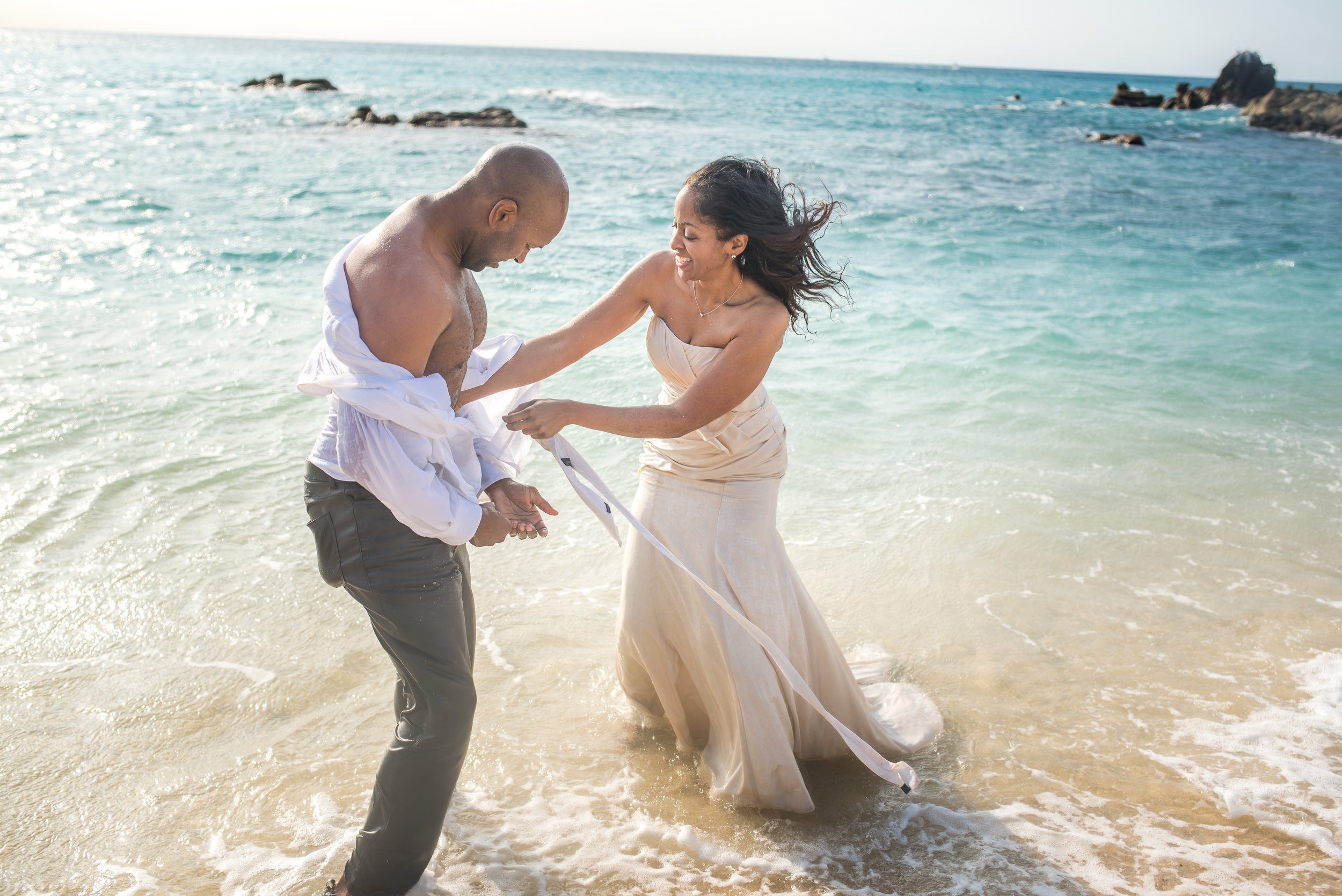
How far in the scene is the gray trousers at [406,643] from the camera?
2576mm

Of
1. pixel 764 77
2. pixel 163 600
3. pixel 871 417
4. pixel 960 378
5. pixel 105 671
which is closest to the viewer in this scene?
pixel 105 671

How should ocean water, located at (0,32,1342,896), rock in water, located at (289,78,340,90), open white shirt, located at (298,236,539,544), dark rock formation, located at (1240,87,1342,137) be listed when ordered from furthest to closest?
1. rock in water, located at (289,78,340,90)
2. dark rock formation, located at (1240,87,1342,137)
3. ocean water, located at (0,32,1342,896)
4. open white shirt, located at (298,236,539,544)

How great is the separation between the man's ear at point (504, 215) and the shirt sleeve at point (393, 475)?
64 centimetres

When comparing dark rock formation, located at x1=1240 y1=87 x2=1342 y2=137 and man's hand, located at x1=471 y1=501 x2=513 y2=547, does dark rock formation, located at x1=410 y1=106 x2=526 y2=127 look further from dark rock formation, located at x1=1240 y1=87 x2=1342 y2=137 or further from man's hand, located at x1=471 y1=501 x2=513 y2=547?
dark rock formation, located at x1=1240 y1=87 x2=1342 y2=137

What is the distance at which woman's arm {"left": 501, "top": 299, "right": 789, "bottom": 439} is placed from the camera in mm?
3002

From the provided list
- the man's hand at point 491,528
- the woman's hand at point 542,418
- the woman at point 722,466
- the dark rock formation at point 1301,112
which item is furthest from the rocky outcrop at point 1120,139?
the man's hand at point 491,528

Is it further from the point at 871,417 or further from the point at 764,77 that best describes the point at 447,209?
the point at 764,77

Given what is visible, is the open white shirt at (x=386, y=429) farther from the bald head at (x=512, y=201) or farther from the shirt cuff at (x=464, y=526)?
the bald head at (x=512, y=201)

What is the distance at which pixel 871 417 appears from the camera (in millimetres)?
7629

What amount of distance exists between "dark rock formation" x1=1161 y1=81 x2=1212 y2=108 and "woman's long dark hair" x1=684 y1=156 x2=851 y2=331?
66726 millimetres

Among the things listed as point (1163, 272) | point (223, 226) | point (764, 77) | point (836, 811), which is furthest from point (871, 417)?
point (764, 77)

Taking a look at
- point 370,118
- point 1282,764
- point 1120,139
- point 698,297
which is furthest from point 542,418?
Result: point 1120,139

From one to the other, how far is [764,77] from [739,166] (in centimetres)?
8871

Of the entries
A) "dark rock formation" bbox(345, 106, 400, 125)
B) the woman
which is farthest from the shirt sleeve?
"dark rock formation" bbox(345, 106, 400, 125)
